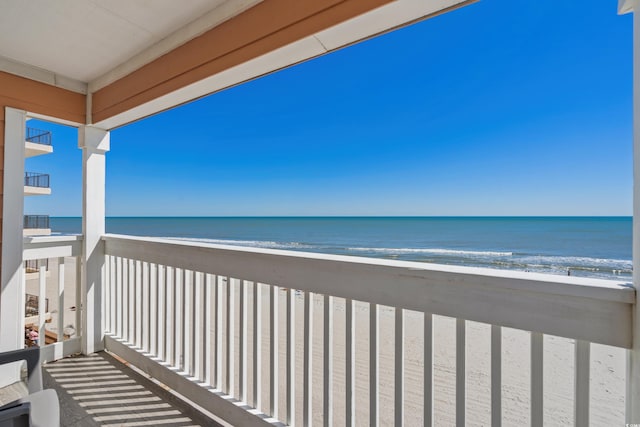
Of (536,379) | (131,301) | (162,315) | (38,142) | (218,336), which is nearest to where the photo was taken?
(536,379)

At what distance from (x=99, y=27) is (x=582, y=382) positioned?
258 centimetres

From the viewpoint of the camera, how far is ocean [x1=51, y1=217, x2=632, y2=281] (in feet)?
→ 30.1

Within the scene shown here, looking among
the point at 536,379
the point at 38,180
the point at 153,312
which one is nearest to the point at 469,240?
the point at 153,312

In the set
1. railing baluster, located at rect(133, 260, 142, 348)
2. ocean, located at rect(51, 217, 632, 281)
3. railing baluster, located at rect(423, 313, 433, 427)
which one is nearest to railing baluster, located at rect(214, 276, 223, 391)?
railing baluster, located at rect(133, 260, 142, 348)

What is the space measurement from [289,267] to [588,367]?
1065 mm

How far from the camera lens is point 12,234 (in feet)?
7.01

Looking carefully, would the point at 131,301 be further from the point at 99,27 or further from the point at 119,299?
the point at 99,27

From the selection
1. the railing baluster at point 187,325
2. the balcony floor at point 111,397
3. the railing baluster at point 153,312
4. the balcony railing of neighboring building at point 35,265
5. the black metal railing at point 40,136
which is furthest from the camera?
the black metal railing at point 40,136

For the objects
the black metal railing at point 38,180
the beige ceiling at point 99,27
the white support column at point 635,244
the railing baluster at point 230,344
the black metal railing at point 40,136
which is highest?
the black metal railing at point 40,136

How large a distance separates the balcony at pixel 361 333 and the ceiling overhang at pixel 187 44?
921 mm

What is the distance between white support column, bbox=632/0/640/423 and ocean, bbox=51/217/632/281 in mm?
6507

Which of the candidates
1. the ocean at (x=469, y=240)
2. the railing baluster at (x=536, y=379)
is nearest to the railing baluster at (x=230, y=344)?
the railing baluster at (x=536, y=379)

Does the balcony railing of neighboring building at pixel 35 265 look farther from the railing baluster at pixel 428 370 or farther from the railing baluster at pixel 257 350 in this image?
the railing baluster at pixel 428 370

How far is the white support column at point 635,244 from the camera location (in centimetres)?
76
